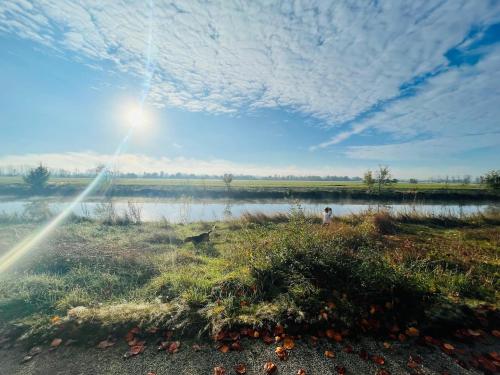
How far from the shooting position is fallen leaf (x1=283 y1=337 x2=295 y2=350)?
348 cm

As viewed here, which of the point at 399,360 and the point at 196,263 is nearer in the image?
the point at 399,360

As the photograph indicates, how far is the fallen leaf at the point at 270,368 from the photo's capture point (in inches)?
122

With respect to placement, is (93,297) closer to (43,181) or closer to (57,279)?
(57,279)

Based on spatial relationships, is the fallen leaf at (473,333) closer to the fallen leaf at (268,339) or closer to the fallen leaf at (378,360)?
the fallen leaf at (378,360)

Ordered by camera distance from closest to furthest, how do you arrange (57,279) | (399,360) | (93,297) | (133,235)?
(399,360), (93,297), (57,279), (133,235)

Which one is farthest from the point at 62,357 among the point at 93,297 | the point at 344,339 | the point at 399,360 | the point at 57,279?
the point at 399,360

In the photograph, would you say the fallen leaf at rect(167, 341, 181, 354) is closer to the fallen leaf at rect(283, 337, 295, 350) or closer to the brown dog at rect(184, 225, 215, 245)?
the fallen leaf at rect(283, 337, 295, 350)

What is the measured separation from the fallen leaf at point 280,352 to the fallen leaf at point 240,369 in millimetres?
474

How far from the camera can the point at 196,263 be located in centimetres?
739

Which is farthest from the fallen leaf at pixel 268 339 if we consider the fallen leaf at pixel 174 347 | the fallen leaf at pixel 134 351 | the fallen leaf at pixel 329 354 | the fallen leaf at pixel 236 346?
the fallen leaf at pixel 134 351

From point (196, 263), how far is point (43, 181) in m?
46.6

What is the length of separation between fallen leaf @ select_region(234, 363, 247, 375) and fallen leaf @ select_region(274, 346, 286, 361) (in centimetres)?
47

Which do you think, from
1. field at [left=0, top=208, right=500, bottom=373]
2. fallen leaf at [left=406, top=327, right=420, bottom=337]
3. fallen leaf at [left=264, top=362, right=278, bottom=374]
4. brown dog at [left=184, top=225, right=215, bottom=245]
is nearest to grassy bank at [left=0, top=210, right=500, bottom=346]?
field at [left=0, top=208, right=500, bottom=373]

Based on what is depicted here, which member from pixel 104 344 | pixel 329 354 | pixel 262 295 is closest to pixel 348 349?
pixel 329 354
